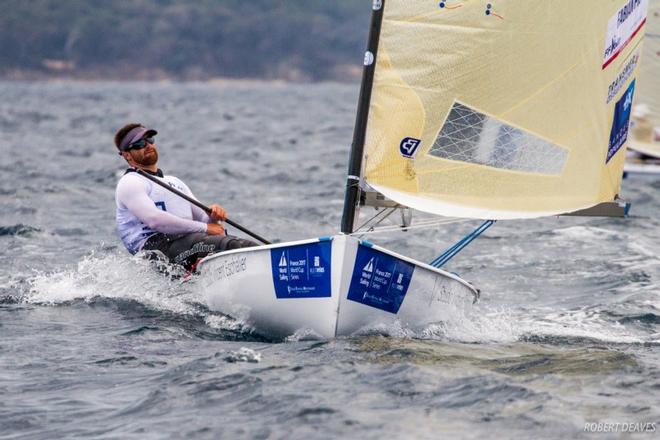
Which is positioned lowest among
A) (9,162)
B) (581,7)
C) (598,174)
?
(9,162)

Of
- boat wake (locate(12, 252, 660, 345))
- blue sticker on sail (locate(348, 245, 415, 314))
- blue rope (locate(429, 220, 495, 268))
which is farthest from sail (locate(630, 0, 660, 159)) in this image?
blue sticker on sail (locate(348, 245, 415, 314))

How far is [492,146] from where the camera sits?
737 centimetres

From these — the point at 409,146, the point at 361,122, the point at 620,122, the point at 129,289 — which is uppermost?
the point at 620,122

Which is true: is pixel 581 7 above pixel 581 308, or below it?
above

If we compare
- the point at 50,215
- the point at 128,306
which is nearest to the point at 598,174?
the point at 128,306

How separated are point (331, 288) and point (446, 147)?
122cm

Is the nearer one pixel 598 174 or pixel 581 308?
pixel 598 174

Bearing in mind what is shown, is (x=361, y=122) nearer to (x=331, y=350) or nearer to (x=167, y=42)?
(x=331, y=350)

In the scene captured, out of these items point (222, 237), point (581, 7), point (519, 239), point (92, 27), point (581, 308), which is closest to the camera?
point (581, 7)

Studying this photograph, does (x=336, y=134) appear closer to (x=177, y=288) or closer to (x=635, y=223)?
(x=635, y=223)

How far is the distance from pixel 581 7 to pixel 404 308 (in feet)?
7.49

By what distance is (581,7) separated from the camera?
7430mm

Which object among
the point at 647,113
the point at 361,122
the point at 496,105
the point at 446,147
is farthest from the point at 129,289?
the point at 647,113

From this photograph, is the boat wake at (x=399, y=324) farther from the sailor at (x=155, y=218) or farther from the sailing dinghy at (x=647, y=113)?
the sailing dinghy at (x=647, y=113)
